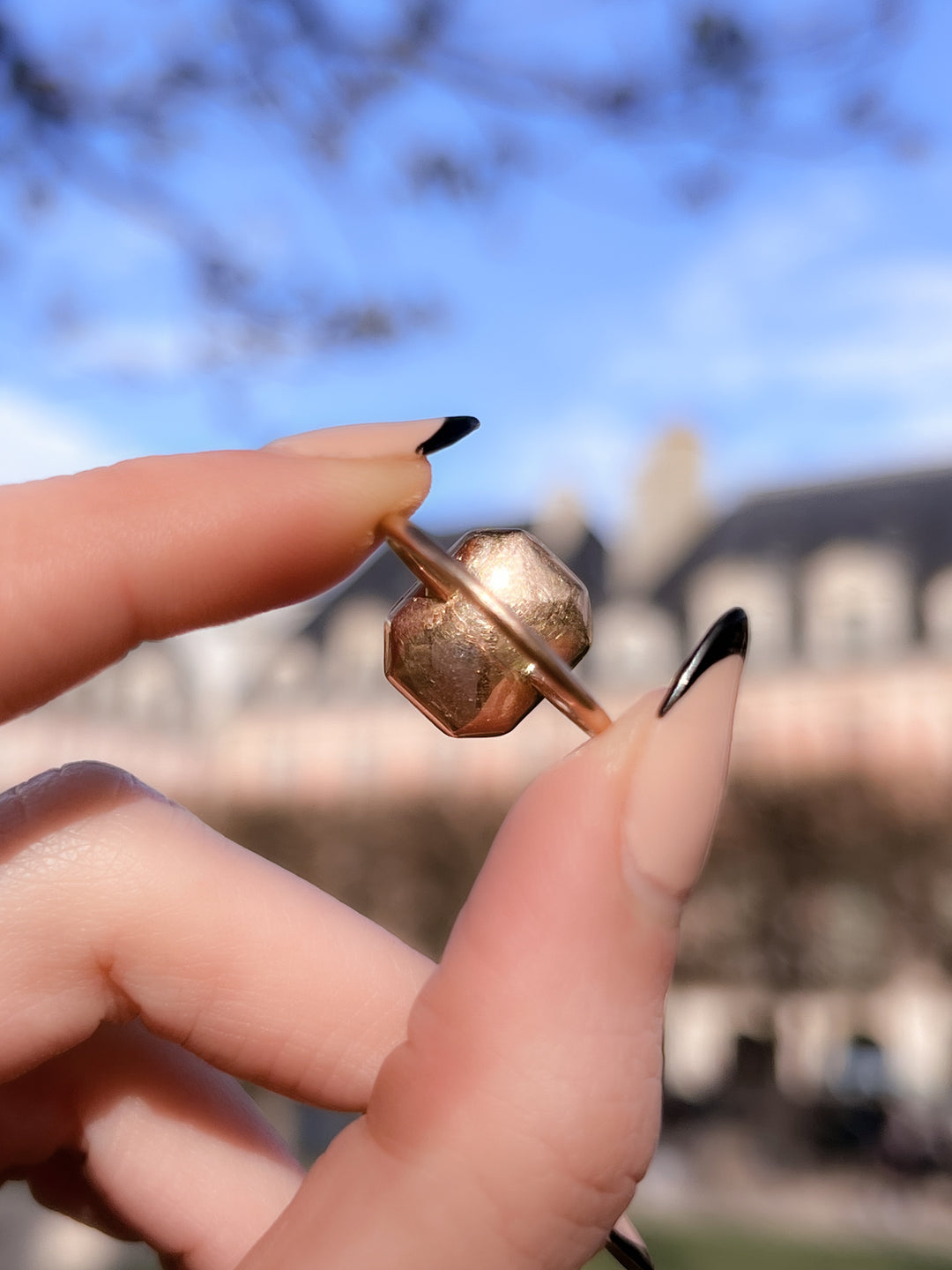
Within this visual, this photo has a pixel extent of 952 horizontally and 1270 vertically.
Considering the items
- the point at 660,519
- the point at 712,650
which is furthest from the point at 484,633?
the point at 660,519

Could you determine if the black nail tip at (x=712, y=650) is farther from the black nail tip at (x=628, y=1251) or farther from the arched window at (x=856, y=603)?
the arched window at (x=856, y=603)

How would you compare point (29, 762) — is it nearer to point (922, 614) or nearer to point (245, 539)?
point (922, 614)

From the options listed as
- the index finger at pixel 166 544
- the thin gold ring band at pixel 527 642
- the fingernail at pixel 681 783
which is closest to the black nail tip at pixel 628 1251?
the fingernail at pixel 681 783

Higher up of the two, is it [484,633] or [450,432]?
[450,432]

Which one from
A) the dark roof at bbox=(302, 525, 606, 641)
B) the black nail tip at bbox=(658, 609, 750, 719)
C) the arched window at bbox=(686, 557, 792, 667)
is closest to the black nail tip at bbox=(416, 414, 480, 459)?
the black nail tip at bbox=(658, 609, 750, 719)

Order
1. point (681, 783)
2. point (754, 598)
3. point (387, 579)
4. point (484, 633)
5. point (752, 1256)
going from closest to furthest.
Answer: point (681, 783), point (484, 633), point (752, 1256), point (754, 598), point (387, 579)

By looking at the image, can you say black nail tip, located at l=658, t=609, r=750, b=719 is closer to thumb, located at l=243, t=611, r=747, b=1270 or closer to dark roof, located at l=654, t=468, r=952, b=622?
thumb, located at l=243, t=611, r=747, b=1270

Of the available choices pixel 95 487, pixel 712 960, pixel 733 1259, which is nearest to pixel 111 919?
pixel 95 487

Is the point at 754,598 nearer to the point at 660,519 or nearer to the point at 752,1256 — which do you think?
the point at 660,519
